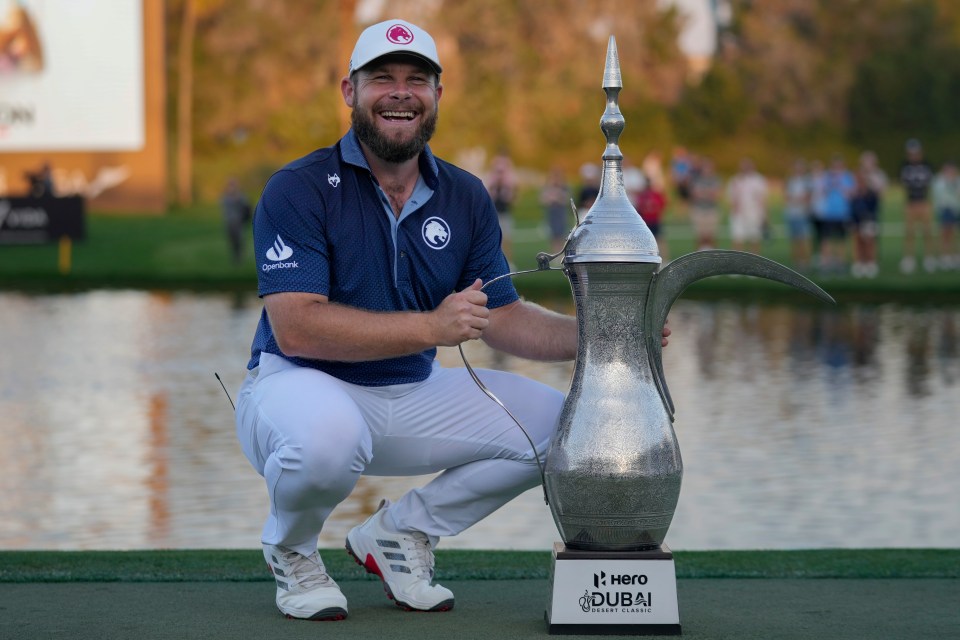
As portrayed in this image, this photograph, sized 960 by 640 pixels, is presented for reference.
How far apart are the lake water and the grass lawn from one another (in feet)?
10.1

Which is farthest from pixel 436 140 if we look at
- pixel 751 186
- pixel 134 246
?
pixel 751 186

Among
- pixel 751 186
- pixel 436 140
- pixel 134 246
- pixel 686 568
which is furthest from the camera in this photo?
pixel 436 140

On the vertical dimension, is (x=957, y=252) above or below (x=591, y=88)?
below

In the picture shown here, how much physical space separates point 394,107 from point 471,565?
4.85ft

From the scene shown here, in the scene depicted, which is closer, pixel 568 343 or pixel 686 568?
pixel 568 343

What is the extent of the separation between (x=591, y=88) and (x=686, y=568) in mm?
43988

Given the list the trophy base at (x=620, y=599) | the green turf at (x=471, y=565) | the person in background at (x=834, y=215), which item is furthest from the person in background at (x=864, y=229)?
the trophy base at (x=620, y=599)

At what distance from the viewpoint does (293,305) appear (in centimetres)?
431

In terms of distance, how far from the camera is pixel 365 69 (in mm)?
4535

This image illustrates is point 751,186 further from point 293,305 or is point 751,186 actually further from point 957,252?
point 293,305

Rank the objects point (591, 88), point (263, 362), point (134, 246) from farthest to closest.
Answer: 1. point (591, 88)
2. point (134, 246)
3. point (263, 362)

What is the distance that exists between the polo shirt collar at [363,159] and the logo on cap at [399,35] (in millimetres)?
298

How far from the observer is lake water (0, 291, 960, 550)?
22.1 feet

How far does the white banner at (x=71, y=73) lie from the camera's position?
3234 cm
